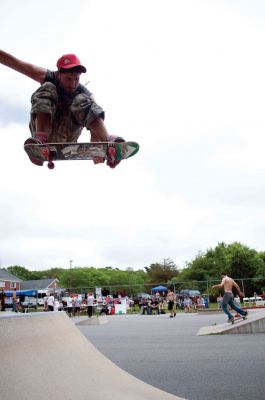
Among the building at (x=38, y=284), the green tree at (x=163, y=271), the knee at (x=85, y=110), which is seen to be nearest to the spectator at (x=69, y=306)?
the knee at (x=85, y=110)

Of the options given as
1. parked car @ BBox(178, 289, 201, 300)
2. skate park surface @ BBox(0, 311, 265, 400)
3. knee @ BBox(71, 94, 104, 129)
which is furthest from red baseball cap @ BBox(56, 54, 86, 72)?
parked car @ BBox(178, 289, 201, 300)

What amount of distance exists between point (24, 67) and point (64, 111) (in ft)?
2.31

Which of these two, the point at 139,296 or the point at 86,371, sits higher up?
the point at 86,371

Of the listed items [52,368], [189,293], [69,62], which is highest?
[69,62]

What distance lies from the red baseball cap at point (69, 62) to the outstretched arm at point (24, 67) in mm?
216

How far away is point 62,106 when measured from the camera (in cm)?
507

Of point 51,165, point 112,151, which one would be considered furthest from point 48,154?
point 112,151

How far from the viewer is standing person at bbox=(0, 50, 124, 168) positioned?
4785 mm

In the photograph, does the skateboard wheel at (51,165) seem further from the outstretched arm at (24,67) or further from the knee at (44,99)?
the outstretched arm at (24,67)

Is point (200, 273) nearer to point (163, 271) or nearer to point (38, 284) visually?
point (163, 271)

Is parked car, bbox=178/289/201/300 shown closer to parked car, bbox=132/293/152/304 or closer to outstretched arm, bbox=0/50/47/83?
parked car, bbox=132/293/152/304

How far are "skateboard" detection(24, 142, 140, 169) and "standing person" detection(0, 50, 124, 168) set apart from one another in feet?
0.17

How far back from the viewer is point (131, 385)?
339 cm

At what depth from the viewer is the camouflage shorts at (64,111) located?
4.82m
